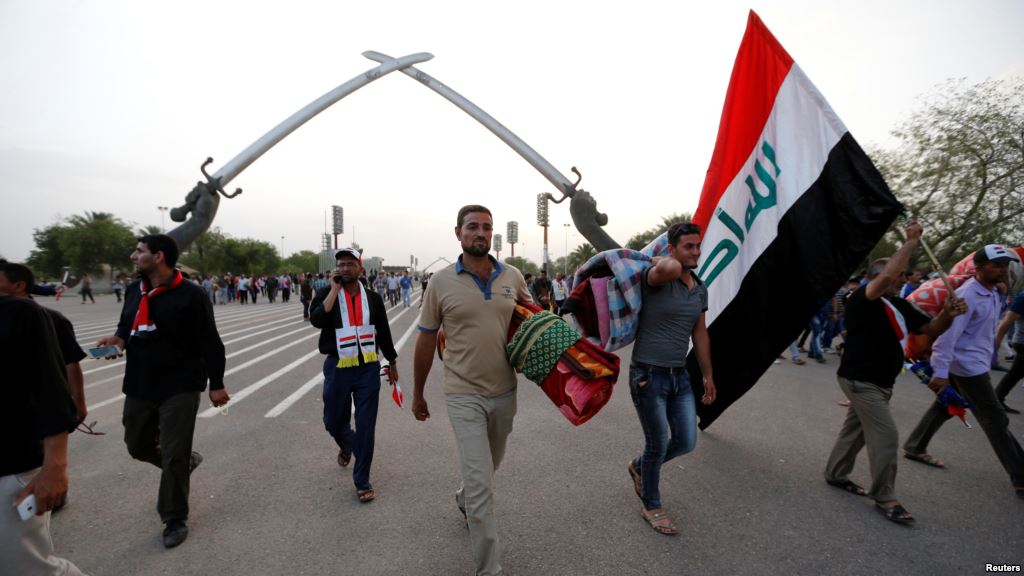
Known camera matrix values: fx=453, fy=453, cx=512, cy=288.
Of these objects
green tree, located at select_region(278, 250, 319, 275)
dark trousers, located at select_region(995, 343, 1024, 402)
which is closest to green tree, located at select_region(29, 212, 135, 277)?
dark trousers, located at select_region(995, 343, 1024, 402)

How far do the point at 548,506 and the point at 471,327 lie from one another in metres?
1.60

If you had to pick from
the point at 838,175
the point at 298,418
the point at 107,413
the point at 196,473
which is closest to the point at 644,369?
the point at 838,175

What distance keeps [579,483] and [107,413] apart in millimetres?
5809

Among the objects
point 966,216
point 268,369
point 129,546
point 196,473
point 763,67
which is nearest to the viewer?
point 129,546

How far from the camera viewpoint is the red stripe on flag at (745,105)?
406 cm

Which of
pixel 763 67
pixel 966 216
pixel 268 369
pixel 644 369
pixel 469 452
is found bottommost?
pixel 268 369

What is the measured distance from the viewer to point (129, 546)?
282 cm

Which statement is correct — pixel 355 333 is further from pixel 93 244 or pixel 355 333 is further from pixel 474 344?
pixel 93 244

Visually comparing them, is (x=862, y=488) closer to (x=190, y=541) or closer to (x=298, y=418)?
(x=190, y=541)

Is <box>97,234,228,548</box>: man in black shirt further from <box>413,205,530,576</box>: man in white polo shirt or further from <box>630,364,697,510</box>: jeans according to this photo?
<box>630,364,697,510</box>: jeans

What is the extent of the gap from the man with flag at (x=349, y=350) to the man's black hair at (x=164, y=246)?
1.02 meters

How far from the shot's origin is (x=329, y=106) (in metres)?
18.0

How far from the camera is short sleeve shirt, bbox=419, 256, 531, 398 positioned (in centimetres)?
261

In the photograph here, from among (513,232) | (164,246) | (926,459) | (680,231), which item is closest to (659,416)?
(680,231)
